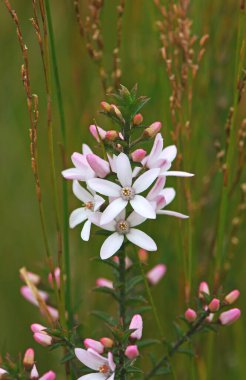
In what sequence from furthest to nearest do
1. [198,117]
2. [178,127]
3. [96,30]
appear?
[198,117] < [96,30] < [178,127]

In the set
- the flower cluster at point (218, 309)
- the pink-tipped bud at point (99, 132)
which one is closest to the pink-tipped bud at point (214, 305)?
the flower cluster at point (218, 309)

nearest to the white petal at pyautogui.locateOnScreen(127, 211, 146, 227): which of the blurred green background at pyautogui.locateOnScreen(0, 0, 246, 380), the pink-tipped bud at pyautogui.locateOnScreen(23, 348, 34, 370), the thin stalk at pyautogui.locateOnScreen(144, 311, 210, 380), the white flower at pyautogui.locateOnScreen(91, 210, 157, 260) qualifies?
the white flower at pyautogui.locateOnScreen(91, 210, 157, 260)

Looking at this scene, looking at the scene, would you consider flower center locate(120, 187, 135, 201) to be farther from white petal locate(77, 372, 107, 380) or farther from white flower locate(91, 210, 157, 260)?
white petal locate(77, 372, 107, 380)

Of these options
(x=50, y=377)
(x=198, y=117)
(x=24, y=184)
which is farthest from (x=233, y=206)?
(x=50, y=377)

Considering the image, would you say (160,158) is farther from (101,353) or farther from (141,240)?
(101,353)

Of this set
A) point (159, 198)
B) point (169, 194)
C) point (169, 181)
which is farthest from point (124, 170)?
point (169, 181)

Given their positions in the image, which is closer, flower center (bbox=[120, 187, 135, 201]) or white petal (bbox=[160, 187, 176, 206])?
flower center (bbox=[120, 187, 135, 201])

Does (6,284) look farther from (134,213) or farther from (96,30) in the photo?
(134,213)
